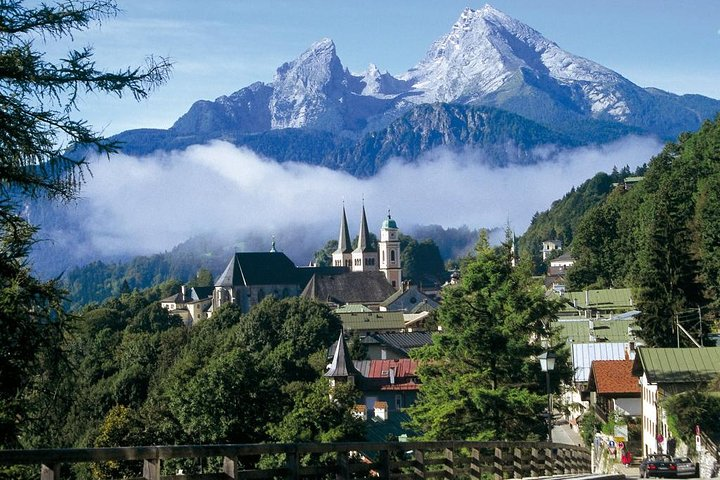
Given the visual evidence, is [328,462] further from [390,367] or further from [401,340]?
[401,340]

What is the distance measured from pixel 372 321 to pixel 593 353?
8939 centimetres

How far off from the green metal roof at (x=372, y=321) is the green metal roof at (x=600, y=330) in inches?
2508

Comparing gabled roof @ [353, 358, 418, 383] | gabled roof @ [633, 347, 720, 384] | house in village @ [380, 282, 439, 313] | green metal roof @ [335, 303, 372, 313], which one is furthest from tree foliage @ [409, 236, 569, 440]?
house in village @ [380, 282, 439, 313]

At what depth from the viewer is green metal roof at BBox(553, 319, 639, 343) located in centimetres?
8056

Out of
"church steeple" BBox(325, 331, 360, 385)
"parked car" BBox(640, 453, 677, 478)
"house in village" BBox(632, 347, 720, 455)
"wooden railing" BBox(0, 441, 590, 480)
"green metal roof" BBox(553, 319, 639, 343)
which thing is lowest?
"church steeple" BBox(325, 331, 360, 385)

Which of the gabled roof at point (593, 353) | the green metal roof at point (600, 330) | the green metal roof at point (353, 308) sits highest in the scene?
the gabled roof at point (593, 353)

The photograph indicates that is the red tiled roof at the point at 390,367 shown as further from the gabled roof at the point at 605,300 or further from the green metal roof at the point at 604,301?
the gabled roof at the point at 605,300

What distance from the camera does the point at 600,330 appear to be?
84.4 metres

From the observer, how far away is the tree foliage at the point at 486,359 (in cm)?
3603

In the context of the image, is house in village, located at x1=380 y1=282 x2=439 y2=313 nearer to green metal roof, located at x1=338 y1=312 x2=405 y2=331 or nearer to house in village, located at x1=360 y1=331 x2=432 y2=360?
green metal roof, located at x1=338 y1=312 x2=405 y2=331

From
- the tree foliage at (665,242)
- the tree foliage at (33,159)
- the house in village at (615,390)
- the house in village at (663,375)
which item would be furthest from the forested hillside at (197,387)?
the tree foliage at (665,242)

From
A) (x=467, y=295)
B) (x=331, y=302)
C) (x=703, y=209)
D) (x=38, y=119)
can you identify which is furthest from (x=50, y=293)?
(x=331, y=302)

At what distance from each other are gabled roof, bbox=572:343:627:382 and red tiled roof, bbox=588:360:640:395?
11.9 meters

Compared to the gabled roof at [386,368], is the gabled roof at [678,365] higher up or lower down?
higher up
